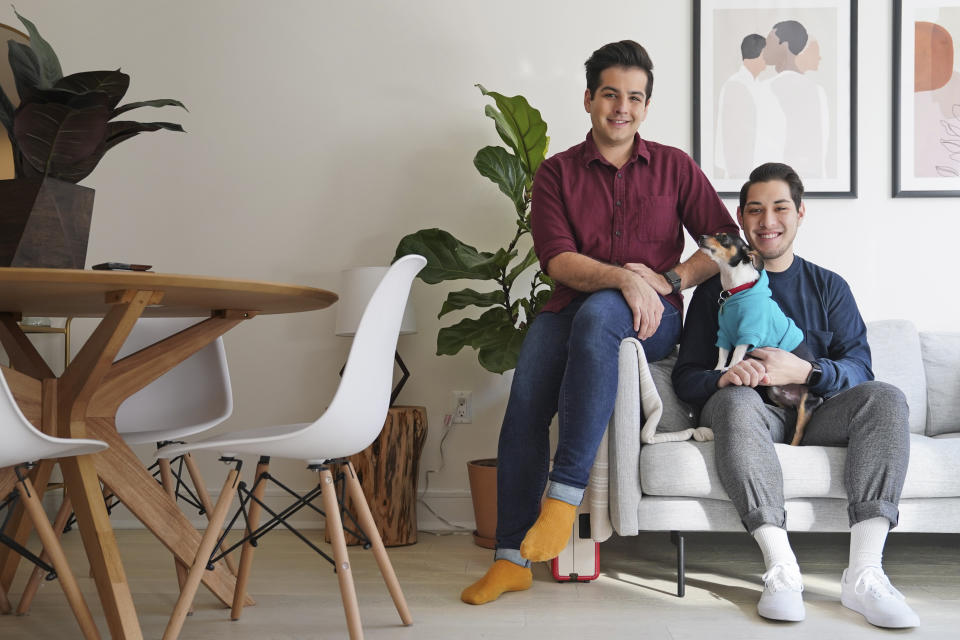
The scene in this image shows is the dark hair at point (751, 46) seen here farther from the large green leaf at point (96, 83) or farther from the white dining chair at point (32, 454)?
the white dining chair at point (32, 454)

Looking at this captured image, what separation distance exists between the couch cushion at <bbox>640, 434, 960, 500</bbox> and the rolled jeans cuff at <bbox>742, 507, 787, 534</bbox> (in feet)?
0.41

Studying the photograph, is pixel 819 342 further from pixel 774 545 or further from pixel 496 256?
pixel 496 256

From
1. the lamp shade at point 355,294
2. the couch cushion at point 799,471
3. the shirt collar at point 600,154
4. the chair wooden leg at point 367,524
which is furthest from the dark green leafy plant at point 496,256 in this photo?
the chair wooden leg at point 367,524

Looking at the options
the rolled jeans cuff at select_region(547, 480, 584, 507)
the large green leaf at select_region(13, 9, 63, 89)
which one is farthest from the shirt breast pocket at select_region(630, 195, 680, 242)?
the large green leaf at select_region(13, 9, 63, 89)

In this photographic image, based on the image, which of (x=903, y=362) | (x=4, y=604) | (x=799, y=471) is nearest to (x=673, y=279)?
(x=799, y=471)

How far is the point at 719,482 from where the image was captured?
197 cm

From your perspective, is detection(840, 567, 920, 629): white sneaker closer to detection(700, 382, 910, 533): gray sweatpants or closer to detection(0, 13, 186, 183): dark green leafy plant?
detection(700, 382, 910, 533): gray sweatpants

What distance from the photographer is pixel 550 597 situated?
2004 mm

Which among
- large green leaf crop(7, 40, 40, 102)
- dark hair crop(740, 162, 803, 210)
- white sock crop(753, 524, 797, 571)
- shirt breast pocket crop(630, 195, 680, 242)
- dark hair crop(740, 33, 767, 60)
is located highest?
dark hair crop(740, 33, 767, 60)

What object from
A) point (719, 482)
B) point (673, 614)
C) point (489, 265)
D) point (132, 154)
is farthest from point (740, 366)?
point (132, 154)

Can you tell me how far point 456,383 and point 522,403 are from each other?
36.7 inches

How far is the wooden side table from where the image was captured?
2627mm

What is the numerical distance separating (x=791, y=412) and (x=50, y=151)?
1807 mm

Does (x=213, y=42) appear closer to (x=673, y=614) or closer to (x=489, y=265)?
(x=489, y=265)
